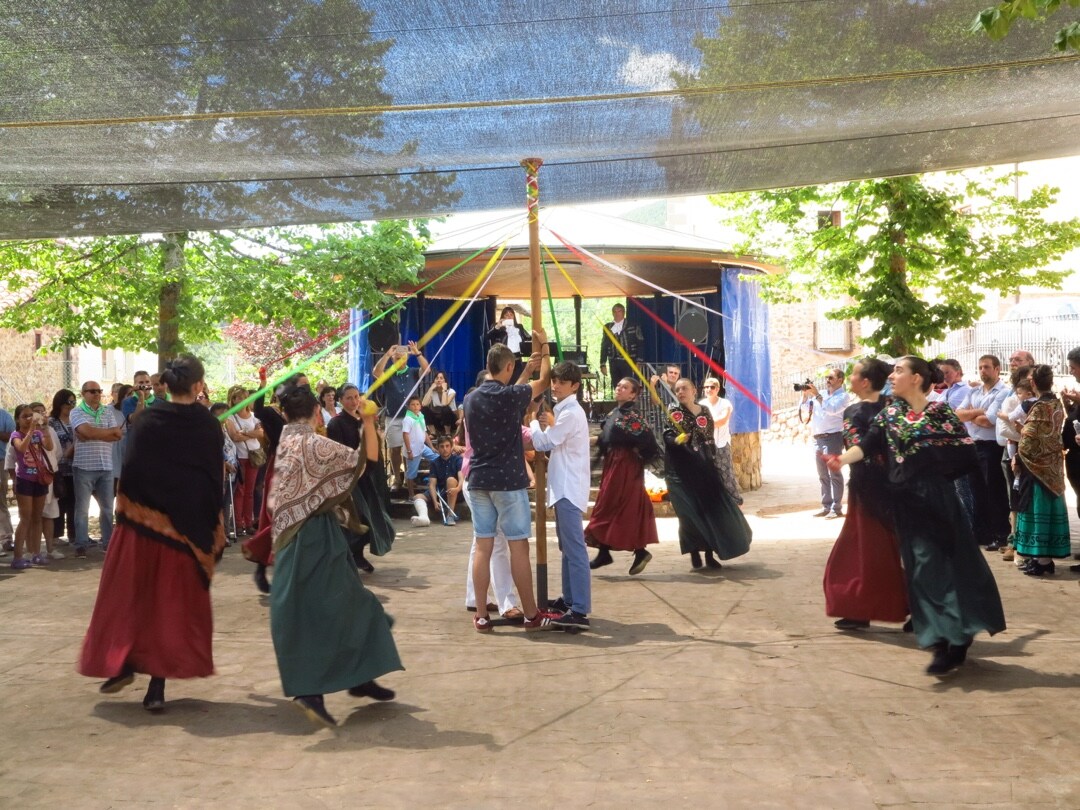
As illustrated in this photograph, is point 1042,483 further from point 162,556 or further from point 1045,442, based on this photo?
point 162,556

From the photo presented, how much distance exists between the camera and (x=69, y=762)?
181 inches

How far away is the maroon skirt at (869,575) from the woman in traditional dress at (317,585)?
2.97 m

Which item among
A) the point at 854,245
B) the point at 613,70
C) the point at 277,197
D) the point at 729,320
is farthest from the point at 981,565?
the point at 729,320

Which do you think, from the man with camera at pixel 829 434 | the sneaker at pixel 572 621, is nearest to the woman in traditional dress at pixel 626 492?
the sneaker at pixel 572 621

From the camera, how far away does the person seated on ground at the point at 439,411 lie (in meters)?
16.0

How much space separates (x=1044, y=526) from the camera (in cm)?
898

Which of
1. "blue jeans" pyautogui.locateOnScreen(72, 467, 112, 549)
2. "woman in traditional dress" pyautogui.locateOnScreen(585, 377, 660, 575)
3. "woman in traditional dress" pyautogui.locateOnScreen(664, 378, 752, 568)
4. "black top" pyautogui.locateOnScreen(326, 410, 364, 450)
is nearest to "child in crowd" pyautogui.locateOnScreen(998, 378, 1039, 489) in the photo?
"woman in traditional dress" pyautogui.locateOnScreen(664, 378, 752, 568)

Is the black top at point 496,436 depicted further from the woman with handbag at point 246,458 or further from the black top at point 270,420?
the woman with handbag at point 246,458

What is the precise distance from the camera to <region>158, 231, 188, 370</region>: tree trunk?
14.2 meters

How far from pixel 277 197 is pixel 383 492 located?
3.32 metres

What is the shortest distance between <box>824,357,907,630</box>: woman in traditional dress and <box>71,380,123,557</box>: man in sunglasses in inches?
280

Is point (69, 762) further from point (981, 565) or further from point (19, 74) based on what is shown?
point (981, 565)

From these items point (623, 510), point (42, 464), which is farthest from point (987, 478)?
point (42, 464)

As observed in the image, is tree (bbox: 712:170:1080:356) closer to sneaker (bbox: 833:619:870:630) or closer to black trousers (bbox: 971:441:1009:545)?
black trousers (bbox: 971:441:1009:545)
